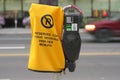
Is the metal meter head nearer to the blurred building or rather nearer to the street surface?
the street surface

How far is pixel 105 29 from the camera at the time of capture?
67.9ft

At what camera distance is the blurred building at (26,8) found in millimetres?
35750

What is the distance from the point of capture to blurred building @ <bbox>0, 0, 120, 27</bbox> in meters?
35.8

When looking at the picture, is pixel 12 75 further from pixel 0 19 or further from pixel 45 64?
pixel 0 19

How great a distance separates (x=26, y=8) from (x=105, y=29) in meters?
16.3

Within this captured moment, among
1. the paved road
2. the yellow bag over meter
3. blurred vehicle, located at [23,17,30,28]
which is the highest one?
the yellow bag over meter

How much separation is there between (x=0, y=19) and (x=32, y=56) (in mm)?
28630

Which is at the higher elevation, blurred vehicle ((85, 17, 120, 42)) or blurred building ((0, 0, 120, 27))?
blurred building ((0, 0, 120, 27))

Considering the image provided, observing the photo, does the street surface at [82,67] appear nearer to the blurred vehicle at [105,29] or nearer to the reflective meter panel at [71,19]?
the reflective meter panel at [71,19]

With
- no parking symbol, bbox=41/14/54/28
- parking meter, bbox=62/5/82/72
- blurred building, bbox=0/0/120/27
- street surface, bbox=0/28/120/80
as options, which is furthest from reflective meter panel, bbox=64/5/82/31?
blurred building, bbox=0/0/120/27

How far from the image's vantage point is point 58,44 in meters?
5.75

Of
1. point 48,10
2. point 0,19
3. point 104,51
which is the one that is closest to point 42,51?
point 48,10

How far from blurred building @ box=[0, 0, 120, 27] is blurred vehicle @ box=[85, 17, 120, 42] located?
1426 centimetres

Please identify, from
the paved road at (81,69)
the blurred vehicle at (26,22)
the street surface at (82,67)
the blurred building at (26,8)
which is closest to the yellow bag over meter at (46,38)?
the street surface at (82,67)
